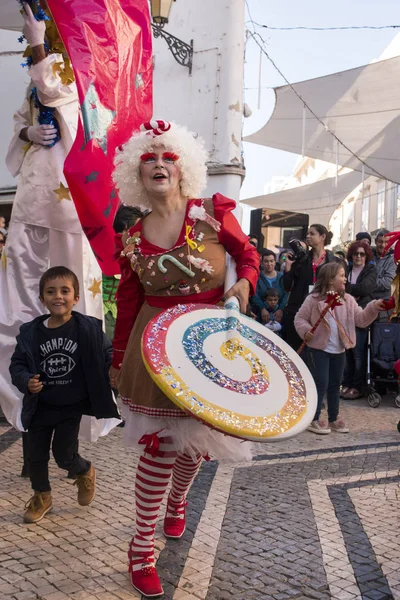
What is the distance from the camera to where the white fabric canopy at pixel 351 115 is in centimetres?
1273

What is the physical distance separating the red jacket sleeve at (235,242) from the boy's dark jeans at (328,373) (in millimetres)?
3357

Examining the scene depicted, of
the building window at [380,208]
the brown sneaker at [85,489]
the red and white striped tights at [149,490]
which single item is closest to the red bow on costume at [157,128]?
the red and white striped tights at [149,490]

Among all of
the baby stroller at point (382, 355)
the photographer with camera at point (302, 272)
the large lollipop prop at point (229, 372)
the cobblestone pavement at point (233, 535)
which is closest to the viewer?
the large lollipop prop at point (229, 372)

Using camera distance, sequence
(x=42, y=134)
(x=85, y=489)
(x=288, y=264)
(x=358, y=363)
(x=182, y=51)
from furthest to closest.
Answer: (x=182, y=51), (x=288, y=264), (x=358, y=363), (x=42, y=134), (x=85, y=489)

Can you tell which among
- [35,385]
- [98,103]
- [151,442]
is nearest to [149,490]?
[151,442]

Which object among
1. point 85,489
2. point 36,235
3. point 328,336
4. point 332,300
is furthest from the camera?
point 328,336

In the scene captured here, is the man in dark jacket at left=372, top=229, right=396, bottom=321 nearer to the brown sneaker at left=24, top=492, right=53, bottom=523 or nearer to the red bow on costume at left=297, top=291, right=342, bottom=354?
the red bow on costume at left=297, top=291, right=342, bottom=354

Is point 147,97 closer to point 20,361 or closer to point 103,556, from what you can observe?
point 20,361

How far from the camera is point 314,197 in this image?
21438 millimetres

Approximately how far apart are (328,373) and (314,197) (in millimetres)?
15636

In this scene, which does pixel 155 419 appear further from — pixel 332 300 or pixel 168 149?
pixel 332 300

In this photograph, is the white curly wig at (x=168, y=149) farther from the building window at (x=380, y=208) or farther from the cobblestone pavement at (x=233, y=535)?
the building window at (x=380, y=208)

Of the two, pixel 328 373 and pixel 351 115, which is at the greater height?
pixel 351 115

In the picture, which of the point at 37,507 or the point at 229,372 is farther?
the point at 37,507
